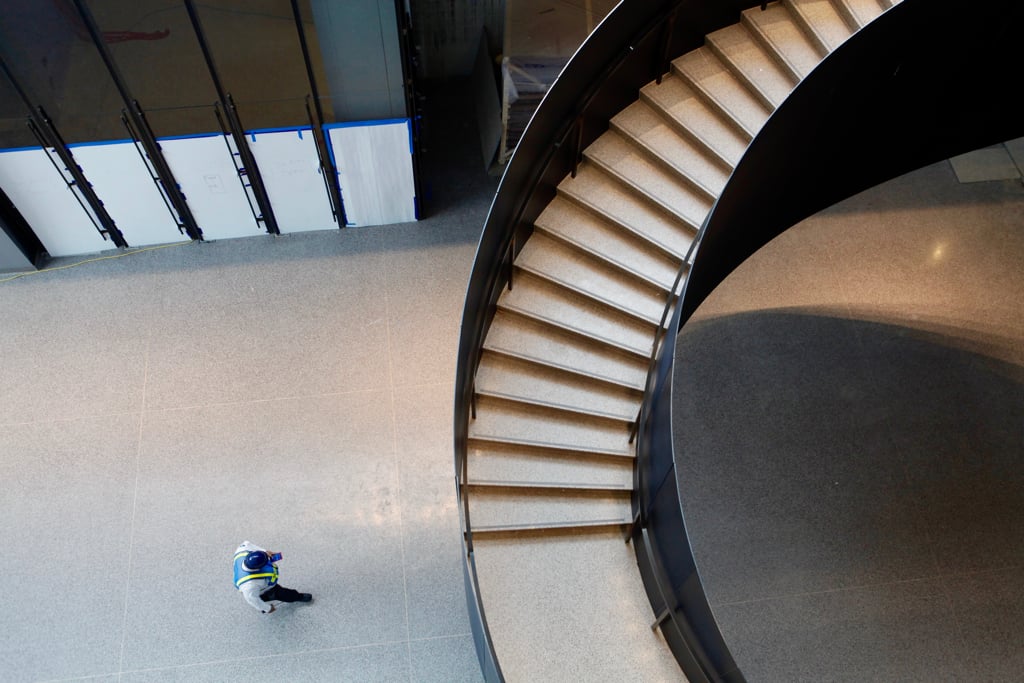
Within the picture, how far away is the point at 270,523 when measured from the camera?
912 cm

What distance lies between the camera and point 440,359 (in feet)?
33.4

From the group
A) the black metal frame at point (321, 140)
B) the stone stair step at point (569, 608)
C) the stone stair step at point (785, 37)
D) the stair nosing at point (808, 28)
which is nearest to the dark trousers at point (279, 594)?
the stone stair step at point (569, 608)

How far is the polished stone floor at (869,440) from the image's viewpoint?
8820 mm

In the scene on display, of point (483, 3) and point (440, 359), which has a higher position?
point (483, 3)

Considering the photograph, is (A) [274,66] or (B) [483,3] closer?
(A) [274,66]

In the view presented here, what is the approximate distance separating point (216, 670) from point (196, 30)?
6538mm

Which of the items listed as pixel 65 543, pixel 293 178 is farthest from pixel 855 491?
pixel 65 543

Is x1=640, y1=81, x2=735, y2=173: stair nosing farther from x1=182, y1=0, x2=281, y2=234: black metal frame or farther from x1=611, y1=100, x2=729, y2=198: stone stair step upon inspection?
x1=182, y1=0, x2=281, y2=234: black metal frame

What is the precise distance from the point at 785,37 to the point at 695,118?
45.8 inches

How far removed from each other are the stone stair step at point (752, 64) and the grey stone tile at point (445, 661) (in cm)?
611

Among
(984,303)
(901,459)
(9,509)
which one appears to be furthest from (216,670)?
(984,303)

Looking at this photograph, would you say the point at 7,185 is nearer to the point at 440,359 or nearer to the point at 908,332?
the point at 440,359

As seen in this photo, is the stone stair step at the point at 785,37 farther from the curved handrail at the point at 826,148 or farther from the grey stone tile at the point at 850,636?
the grey stone tile at the point at 850,636

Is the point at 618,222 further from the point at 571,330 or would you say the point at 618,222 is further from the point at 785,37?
the point at 785,37
